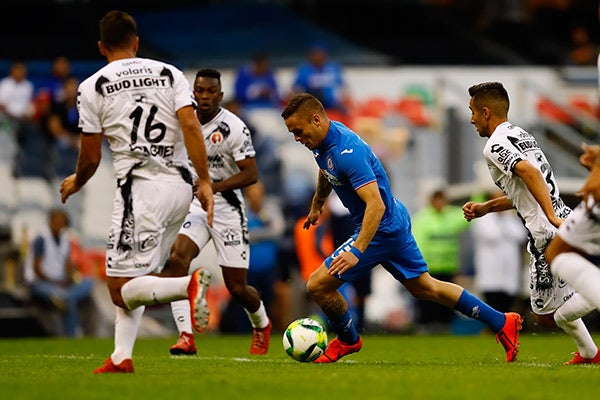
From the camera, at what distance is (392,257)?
10.7 m

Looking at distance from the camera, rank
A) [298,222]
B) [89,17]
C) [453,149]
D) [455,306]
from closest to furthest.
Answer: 1. [455,306]
2. [298,222]
3. [453,149]
4. [89,17]

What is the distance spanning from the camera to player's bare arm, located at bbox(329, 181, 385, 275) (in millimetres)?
10039

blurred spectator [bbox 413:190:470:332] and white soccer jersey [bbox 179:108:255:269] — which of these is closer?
white soccer jersey [bbox 179:108:255:269]

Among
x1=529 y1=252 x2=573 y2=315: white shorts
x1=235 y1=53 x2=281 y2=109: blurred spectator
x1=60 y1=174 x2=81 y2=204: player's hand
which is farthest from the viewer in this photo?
x1=235 y1=53 x2=281 y2=109: blurred spectator

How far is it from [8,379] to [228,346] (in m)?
5.53

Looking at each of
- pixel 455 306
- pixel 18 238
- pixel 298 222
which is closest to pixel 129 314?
pixel 455 306

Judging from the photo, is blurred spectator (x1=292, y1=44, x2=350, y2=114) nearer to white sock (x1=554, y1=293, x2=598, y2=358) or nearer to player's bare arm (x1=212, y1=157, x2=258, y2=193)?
player's bare arm (x1=212, y1=157, x2=258, y2=193)

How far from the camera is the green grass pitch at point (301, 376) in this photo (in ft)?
26.3

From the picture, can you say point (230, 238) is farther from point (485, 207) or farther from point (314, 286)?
point (485, 207)

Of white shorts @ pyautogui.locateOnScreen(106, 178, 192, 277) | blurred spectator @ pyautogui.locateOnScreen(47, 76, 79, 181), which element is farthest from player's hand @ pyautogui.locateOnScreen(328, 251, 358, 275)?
blurred spectator @ pyautogui.locateOnScreen(47, 76, 79, 181)

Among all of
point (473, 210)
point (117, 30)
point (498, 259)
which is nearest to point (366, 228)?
point (473, 210)

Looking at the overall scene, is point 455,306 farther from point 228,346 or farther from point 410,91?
point 410,91

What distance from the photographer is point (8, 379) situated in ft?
30.4

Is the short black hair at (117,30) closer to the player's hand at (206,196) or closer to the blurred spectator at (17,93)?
the player's hand at (206,196)
